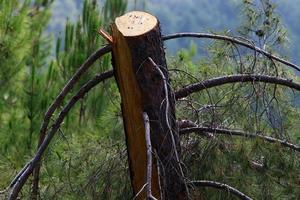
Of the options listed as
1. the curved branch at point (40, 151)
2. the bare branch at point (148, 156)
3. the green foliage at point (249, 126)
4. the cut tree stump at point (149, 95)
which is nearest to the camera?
the bare branch at point (148, 156)

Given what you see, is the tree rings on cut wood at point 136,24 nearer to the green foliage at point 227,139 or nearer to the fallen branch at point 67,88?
the fallen branch at point 67,88

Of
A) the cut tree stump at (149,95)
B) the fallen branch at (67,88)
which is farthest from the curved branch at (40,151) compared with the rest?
the cut tree stump at (149,95)

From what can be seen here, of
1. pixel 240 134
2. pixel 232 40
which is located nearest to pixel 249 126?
pixel 240 134

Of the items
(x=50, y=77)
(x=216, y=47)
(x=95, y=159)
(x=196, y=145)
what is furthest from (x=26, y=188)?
(x=50, y=77)

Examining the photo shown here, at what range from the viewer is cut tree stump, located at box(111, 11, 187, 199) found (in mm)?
1841

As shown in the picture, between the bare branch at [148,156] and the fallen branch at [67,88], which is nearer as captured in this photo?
the bare branch at [148,156]

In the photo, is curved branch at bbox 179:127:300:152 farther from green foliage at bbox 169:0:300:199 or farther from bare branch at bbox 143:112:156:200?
bare branch at bbox 143:112:156:200

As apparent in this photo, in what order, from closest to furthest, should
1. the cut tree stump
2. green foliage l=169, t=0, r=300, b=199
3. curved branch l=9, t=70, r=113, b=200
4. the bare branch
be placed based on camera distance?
the bare branch, the cut tree stump, curved branch l=9, t=70, r=113, b=200, green foliage l=169, t=0, r=300, b=199

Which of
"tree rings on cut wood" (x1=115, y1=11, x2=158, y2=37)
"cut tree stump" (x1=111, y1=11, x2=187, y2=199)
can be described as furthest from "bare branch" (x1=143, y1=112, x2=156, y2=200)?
"tree rings on cut wood" (x1=115, y1=11, x2=158, y2=37)

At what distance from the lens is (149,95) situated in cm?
185

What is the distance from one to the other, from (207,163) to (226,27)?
446 mm

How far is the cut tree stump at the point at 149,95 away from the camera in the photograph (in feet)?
6.04

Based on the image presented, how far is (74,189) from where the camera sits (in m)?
A: 2.23

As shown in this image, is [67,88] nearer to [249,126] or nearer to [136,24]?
[136,24]
